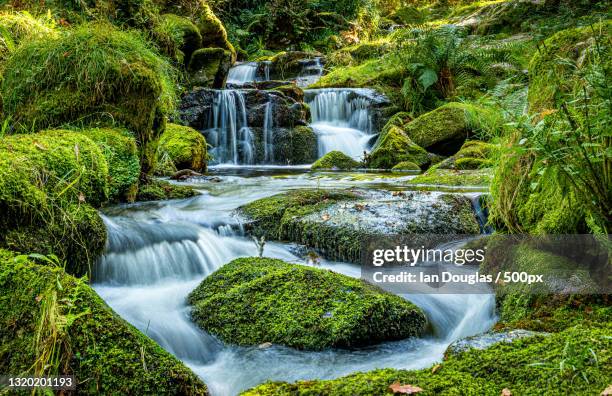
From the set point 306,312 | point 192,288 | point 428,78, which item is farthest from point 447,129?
point 306,312

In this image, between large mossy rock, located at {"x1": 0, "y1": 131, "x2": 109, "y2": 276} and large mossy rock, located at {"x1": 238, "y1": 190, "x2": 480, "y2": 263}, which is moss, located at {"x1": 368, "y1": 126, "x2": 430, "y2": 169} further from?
large mossy rock, located at {"x1": 0, "y1": 131, "x2": 109, "y2": 276}

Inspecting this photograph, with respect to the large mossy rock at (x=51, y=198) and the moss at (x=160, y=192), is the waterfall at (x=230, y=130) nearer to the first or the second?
the moss at (x=160, y=192)

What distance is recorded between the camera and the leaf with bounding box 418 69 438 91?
1300cm

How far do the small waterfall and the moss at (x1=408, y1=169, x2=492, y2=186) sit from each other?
10.7 metres

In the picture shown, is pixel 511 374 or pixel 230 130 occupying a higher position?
pixel 230 130

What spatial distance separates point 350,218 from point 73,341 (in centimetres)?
305

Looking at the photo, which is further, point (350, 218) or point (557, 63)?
point (350, 218)

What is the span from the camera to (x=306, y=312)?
3102 millimetres

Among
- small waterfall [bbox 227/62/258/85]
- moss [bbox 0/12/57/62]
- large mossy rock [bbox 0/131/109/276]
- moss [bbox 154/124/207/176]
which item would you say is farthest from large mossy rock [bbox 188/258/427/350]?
small waterfall [bbox 227/62/258/85]

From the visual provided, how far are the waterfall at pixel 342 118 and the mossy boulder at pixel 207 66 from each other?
2.63 metres

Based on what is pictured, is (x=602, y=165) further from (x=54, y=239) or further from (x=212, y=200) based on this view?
(x=212, y=200)

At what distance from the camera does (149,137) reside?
6027 mm

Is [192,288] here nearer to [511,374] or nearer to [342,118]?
[511,374]

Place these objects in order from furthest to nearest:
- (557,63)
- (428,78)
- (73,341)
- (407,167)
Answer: (428,78) < (407,167) < (557,63) < (73,341)
